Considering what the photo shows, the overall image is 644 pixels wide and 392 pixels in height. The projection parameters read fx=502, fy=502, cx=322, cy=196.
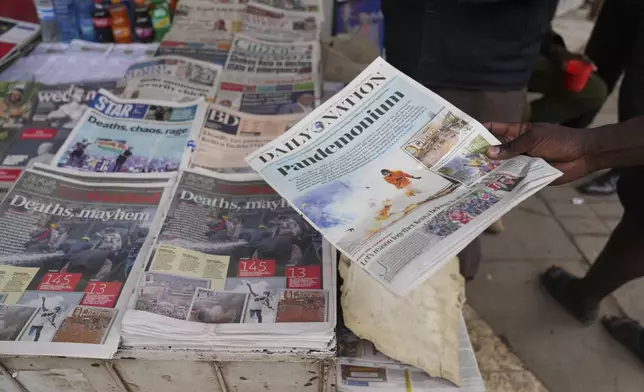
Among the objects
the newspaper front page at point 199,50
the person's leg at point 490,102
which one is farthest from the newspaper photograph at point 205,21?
the person's leg at point 490,102

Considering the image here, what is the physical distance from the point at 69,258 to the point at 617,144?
809mm

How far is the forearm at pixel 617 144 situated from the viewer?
0.64 m

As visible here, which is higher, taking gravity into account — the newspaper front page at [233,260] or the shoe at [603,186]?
the newspaper front page at [233,260]

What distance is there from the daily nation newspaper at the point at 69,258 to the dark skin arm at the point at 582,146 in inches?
22.5

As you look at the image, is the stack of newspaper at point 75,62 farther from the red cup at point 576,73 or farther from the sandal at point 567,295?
the sandal at point 567,295

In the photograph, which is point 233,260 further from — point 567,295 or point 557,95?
point 557,95

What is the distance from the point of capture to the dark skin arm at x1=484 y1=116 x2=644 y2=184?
64cm

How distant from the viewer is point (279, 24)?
4.89 feet

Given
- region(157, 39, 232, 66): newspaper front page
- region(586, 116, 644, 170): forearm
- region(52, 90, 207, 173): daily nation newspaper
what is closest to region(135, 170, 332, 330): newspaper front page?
region(52, 90, 207, 173): daily nation newspaper

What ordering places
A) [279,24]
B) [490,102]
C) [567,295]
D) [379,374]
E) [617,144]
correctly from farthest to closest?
[279,24] < [567,295] < [490,102] < [379,374] < [617,144]

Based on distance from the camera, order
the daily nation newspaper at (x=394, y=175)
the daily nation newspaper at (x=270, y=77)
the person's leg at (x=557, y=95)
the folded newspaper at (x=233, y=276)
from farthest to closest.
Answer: the person's leg at (x=557, y=95)
the daily nation newspaper at (x=270, y=77)
the folded newspaper at (x=233, y=276)
the daily nation newspaper at (x=394, y=175)

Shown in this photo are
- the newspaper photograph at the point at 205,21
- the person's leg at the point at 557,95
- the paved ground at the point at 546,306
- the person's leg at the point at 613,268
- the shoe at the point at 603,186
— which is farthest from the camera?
the shoe at the point at 603,186

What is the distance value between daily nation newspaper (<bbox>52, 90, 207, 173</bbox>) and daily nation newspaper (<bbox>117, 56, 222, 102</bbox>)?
0.05 meters

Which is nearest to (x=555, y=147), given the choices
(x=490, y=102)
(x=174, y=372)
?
(x=490, y=102)
